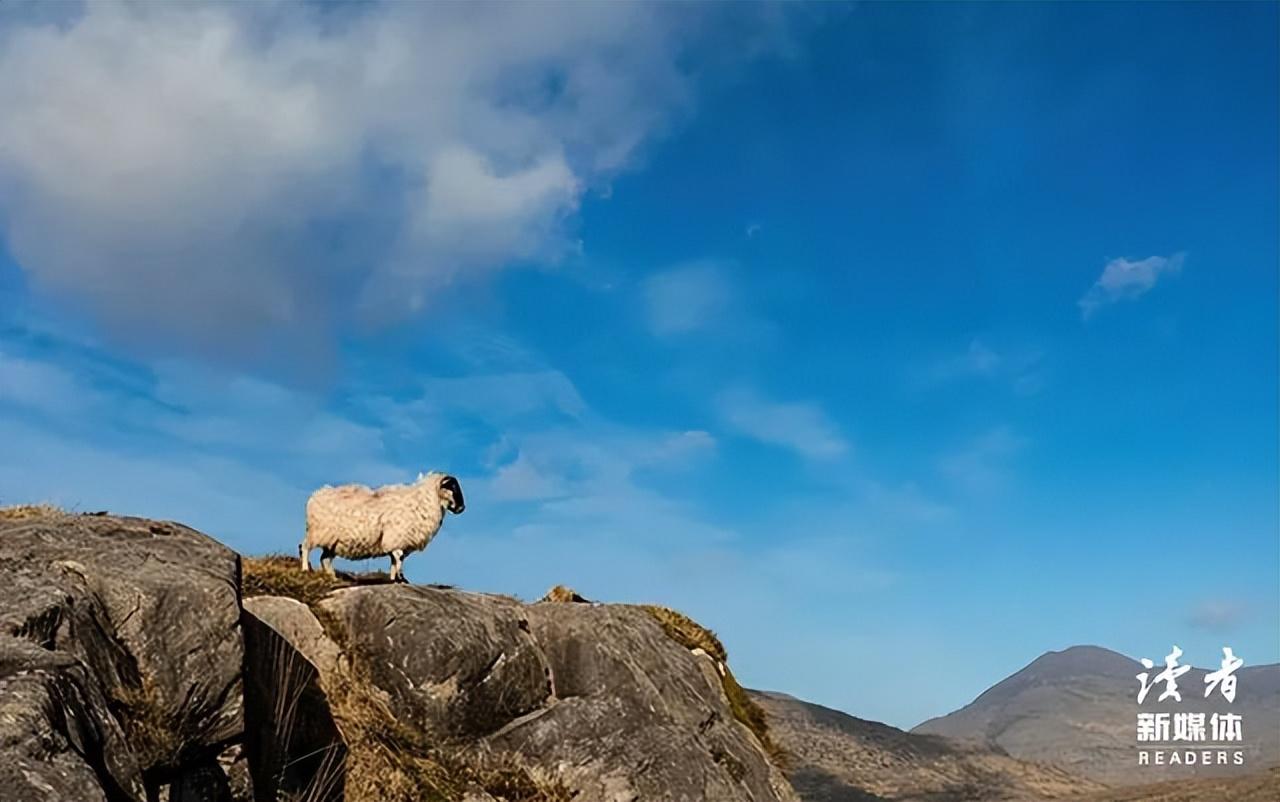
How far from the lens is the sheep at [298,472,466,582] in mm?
17953

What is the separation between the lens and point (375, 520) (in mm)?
18297

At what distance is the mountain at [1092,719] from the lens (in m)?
66.8

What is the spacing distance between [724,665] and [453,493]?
5788mm

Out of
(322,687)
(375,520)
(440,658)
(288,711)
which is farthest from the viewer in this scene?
(375,520)

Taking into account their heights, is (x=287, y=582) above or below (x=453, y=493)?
below

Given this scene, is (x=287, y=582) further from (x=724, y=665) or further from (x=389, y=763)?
(x=724, y=665)

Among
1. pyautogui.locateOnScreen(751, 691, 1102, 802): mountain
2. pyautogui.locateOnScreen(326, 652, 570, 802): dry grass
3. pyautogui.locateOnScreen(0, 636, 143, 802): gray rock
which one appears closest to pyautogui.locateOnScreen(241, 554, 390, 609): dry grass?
pyautogui.locateOnScreen(326, 652, 570, 802): dry grass

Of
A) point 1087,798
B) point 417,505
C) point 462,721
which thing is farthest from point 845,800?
point 462,721

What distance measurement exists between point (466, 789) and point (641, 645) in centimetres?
382

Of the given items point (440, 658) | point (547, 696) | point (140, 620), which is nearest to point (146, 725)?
point (140, 620)

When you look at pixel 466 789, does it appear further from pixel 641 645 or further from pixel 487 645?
pixel 641 645

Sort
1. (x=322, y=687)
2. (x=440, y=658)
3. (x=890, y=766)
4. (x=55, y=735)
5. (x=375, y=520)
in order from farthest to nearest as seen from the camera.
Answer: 1. (x=890, y=766)
2. (x=375, y=520)
3. (x=440, y=658)
4. (x=322, y=687)
5. (x=55, y=735)

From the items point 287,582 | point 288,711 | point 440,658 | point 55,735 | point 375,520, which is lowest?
point 55,735

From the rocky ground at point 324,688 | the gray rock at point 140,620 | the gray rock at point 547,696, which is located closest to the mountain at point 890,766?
the rocky ground at point 324,688
